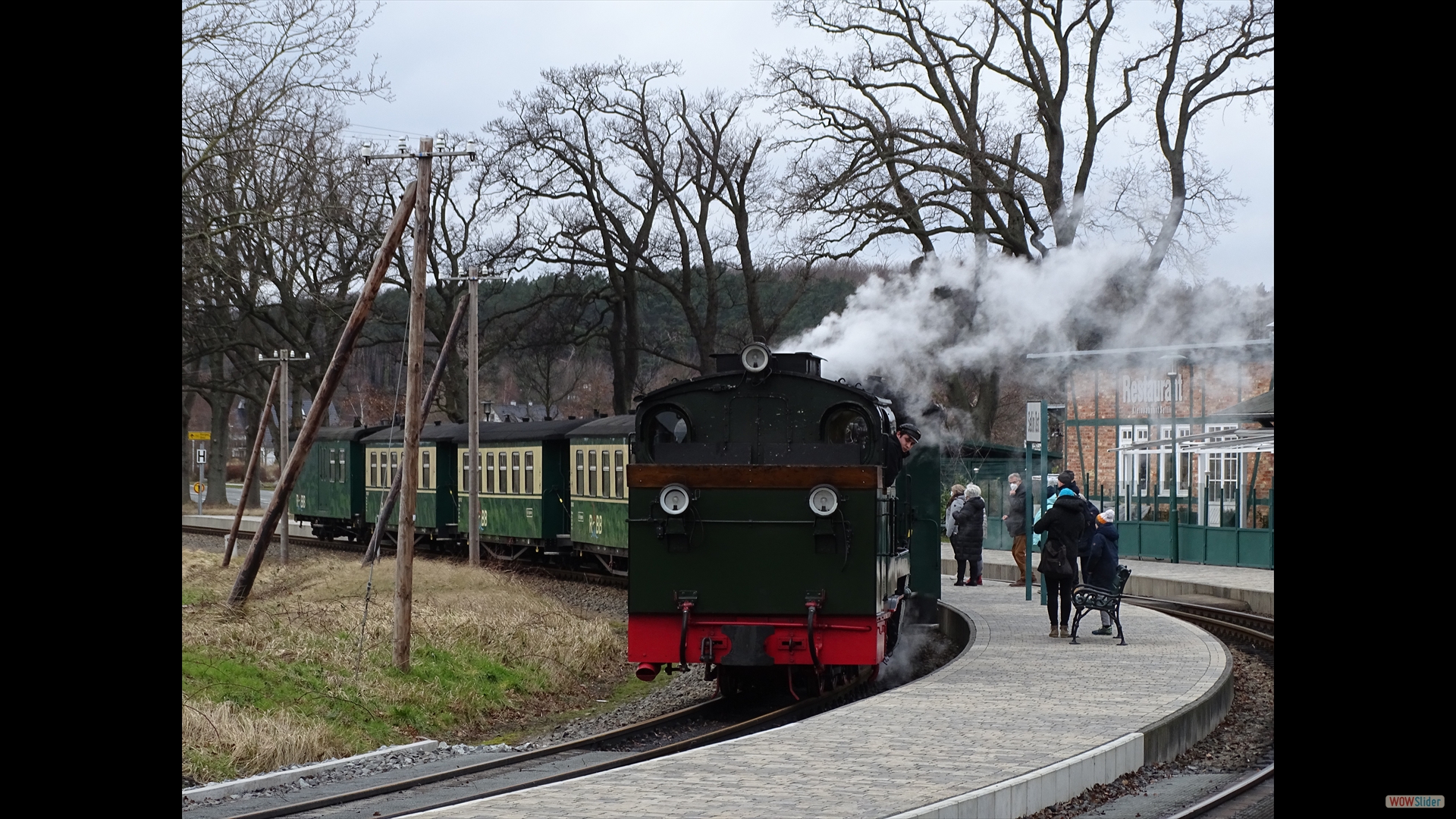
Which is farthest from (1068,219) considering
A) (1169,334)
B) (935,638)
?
(935,638)

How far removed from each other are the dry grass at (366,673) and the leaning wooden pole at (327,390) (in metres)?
0.58

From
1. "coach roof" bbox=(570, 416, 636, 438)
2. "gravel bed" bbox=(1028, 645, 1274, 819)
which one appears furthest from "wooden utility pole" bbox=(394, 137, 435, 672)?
"gravel bed" bbox=(1028, 645, 1274, 819)

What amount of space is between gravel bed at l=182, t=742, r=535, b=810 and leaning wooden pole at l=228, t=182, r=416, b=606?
5.85 m

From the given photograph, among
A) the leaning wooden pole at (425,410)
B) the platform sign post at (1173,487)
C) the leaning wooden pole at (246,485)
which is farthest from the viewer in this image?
the platform sign post at (1173,487)

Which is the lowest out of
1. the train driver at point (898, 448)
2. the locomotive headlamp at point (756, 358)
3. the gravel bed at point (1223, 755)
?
the gravel bed at point (1223, 755)

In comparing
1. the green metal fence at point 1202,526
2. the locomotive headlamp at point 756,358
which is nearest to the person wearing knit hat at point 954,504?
the green metal fence at point 1202,526

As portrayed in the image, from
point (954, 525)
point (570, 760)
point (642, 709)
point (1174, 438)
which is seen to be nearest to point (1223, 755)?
point (570, 760)

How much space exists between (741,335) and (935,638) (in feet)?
83.7

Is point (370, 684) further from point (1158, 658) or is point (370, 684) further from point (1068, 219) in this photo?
point (1068, 219)

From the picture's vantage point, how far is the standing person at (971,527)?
2033 centimetres

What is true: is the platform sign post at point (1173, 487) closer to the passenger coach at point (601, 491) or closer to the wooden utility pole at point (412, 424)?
the passenger coach at point (601, 491)

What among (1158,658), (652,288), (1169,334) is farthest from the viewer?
(652,288)
